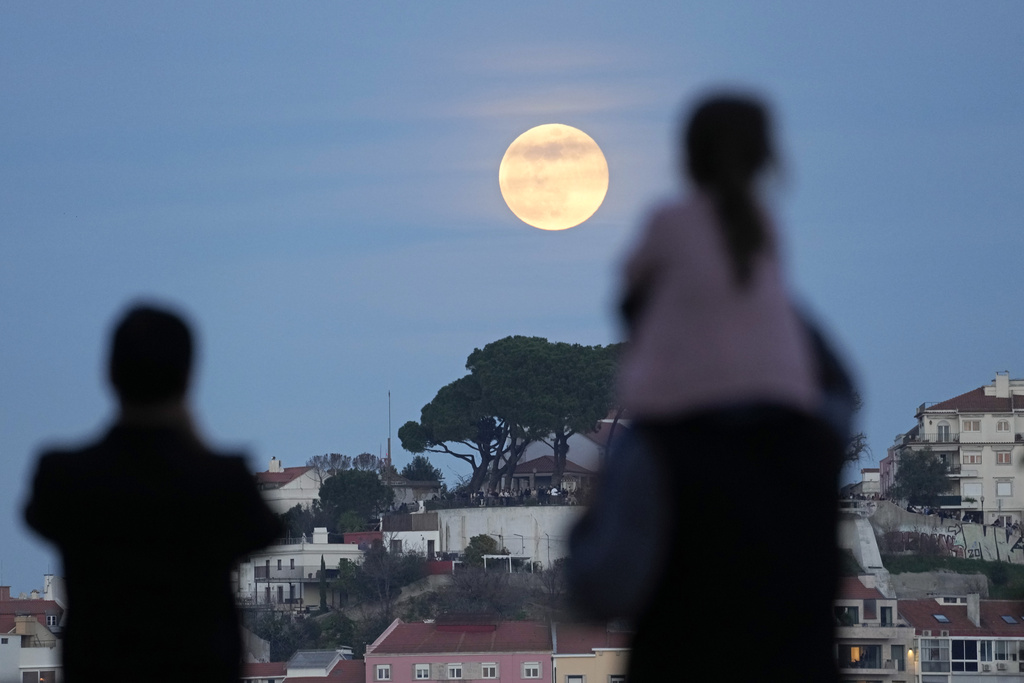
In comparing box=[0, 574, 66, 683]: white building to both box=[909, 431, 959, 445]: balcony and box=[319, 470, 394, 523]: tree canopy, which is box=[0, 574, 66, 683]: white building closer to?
box=[319, 470, 394, 523]: tree canopy

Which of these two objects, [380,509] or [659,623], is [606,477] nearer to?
[659,623]

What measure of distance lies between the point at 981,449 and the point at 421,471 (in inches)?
1281

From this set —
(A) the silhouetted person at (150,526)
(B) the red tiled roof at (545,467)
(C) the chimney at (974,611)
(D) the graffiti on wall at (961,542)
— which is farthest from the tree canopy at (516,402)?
(A) the silhouetted person at (150,526)

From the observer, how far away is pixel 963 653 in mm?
53250

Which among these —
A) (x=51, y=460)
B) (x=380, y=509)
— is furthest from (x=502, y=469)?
(x=51, y=460)

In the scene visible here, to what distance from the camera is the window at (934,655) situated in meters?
52.9

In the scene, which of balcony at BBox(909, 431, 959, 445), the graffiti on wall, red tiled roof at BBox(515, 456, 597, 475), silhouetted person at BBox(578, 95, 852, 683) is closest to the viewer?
silhouetted person at BBox(578, 95, 852, 683)

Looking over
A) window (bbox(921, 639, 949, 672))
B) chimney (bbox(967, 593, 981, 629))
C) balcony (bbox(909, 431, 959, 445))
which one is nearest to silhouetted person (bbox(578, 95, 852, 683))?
window (bbox(921, 639, 949, 672))

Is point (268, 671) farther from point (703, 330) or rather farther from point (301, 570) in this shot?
point (703, 330)

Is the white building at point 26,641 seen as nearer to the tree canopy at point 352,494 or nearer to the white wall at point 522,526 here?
the white wall at point 522,526

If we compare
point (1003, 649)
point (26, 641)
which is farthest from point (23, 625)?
point (1003, 649)

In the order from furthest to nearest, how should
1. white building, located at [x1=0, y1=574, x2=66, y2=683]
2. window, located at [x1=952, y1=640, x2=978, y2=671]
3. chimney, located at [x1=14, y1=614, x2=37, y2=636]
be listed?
chimney, located at [x1=14, y1=614, x2=37, y2=636]
window, located at [x1=952, y1=640, x2=978, y2=671]
white building, located at [x1=0, y1=574, x2=66, y2=683]

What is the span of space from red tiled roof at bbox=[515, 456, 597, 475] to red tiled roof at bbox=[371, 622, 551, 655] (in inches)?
1060

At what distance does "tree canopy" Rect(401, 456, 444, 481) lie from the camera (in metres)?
91.7
